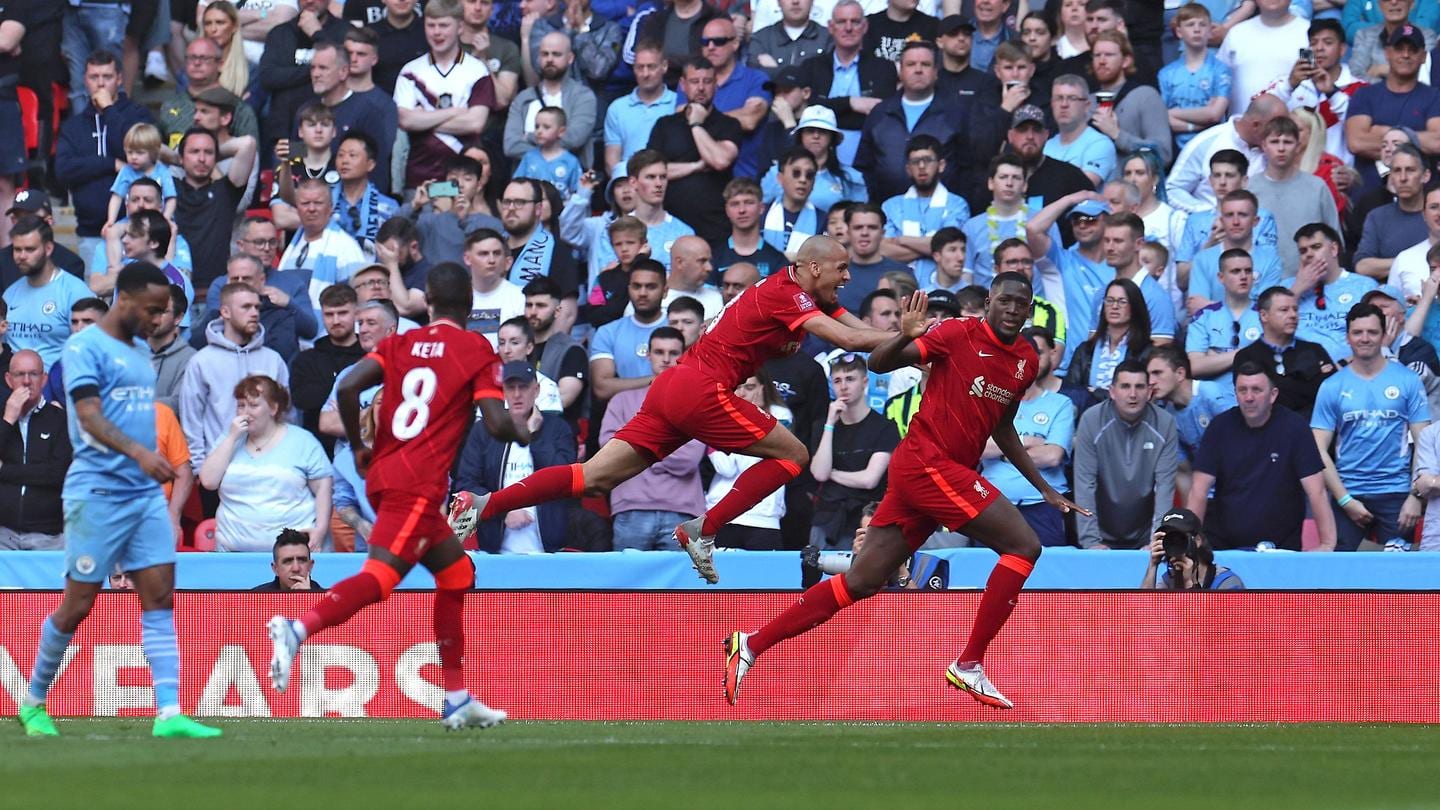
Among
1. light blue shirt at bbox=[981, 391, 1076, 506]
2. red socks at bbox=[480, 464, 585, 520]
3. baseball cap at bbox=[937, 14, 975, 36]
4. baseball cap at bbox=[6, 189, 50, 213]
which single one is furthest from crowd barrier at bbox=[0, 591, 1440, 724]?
baseball cap at bbox=[937, 14, 975, 36]

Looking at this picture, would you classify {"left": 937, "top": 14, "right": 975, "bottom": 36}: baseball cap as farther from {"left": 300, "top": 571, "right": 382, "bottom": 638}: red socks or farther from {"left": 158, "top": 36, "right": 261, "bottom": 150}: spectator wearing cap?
{"left": 300, "top": 571, "right": 382, "bottom": 638}: red socks

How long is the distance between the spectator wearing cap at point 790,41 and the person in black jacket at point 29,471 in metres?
7.45

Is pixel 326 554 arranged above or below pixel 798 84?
below

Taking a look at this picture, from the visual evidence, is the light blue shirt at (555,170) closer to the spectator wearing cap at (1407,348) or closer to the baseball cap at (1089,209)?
the baseball cap at (1089,209)

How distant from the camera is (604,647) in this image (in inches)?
529

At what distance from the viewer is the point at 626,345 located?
16.8 meters

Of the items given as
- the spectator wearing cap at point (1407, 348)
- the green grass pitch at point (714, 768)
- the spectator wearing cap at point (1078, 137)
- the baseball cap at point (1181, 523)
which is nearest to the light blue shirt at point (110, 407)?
the green grass pitch at point (714, 768)

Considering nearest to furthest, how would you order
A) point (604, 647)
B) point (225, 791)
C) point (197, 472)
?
point (225, 791), point (604, 647), point (197, 472)

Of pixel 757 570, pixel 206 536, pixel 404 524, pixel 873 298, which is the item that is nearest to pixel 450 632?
pixel 404 524

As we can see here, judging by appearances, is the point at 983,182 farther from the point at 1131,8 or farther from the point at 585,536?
the point at 585,536

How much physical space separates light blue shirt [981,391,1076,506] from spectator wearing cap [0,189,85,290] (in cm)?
782

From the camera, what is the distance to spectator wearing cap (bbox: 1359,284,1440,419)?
53.1 feet

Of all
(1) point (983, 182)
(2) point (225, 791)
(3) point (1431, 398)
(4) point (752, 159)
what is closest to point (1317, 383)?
(3) point (1431, 398)

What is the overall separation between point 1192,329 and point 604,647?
234 inches
